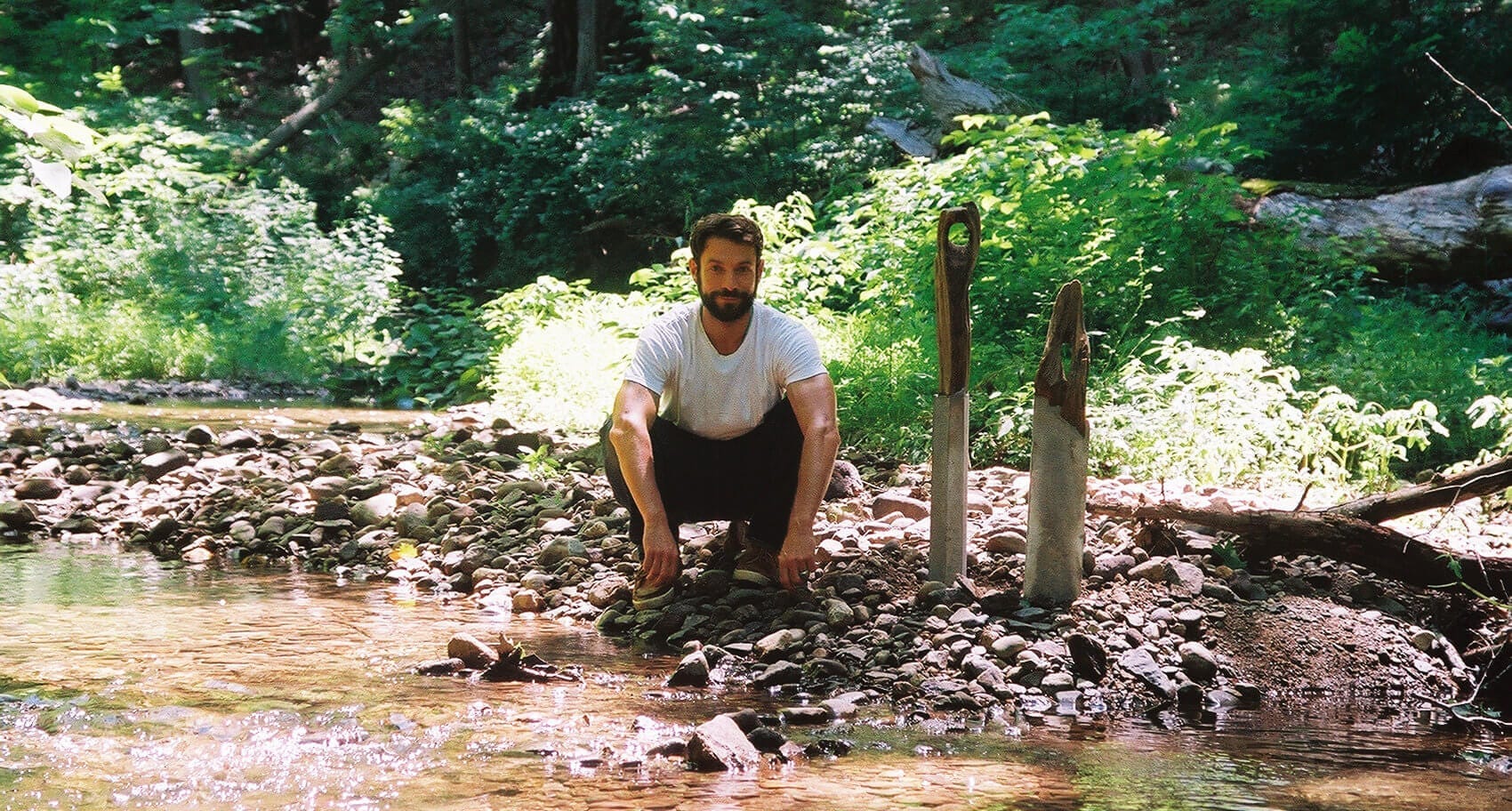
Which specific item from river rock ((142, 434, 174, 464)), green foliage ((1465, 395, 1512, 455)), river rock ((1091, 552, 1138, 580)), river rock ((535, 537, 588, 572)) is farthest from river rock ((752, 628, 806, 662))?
river rock ((142, 434, 174, 464))

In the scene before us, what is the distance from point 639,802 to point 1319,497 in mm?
3632

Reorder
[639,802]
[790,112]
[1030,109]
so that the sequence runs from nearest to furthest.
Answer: [639,802], [1030,109], [790,112]

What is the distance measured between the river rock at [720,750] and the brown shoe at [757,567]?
1.28 m

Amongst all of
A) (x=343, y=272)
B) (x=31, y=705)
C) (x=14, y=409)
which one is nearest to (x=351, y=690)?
(x=31, y=705)

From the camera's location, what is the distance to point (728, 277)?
3.87 meters

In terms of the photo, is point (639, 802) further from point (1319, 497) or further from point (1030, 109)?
point (1030, 109)

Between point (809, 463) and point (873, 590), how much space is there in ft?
1.67

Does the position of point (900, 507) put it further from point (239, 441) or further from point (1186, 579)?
point (239, 441)

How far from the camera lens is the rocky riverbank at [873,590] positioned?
137 inches

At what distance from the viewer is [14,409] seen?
9648 mm

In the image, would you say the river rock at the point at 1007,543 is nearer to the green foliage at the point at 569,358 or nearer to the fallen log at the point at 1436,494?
the fallen log at the point at 1436,494

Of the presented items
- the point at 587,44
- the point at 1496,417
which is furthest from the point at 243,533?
the point at 587,44

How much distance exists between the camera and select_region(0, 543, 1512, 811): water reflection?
2.58m

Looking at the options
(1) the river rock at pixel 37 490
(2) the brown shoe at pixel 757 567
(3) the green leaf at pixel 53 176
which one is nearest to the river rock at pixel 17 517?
(1) the river rock at pixel 37 490
